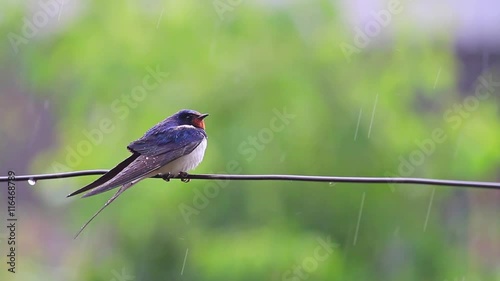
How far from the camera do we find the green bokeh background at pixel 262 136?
25.3 ft

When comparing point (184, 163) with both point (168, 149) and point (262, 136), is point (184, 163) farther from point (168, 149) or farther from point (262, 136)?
point (262, 136)

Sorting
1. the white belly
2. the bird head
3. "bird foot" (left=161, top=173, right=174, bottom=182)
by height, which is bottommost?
"bird foot" (left=161, top=173, right=174, bottom=182)

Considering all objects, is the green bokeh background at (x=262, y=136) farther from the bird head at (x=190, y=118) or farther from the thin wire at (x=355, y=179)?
the thin wire at (x=355, y=179)

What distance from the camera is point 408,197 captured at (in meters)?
8.29

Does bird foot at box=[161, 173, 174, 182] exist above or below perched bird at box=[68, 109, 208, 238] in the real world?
below

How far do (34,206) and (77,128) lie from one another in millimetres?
4380

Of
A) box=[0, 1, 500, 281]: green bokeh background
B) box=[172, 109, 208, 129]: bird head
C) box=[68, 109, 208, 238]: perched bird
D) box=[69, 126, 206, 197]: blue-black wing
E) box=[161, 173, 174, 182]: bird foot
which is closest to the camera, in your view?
box=[69, 126, 206, 197]: blue-black wing

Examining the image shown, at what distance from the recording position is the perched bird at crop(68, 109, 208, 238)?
176 inches

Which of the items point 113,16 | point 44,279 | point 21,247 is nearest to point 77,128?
point 113,16

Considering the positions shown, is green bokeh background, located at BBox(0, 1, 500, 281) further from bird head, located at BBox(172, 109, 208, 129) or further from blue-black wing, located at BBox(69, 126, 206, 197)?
blue-black wing, located at BBox(69, 126, 206, 197)

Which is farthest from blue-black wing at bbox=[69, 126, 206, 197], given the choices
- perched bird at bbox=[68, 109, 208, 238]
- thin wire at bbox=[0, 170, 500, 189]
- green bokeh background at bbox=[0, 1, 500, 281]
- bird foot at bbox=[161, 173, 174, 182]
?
green bokeh background at bbox=[0, 1, 500, 281]

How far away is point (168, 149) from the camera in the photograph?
4.80m

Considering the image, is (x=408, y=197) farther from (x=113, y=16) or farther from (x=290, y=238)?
(x=113, y=16)

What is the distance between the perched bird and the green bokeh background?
2467 millimetres
